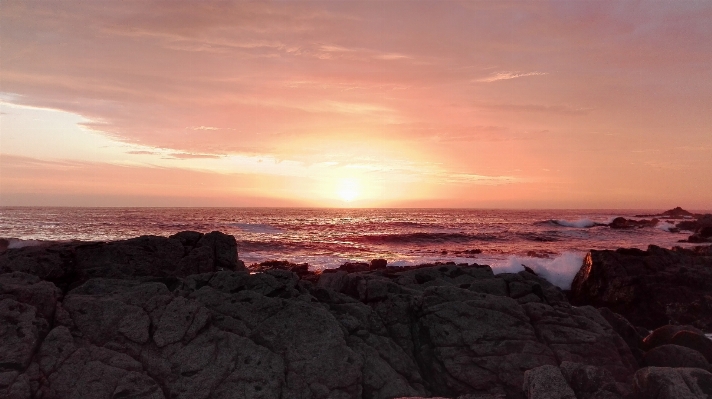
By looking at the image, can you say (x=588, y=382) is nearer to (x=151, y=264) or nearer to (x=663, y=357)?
(x=663, y=357)

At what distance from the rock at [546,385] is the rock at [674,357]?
486 cm

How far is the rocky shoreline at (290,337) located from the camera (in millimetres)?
9641

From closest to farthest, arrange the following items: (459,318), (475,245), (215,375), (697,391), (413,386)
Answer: (697,391)
(215,375)
(413,386)
(459,318)
(475,245)


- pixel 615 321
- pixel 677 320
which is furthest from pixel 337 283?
pixel 677 320

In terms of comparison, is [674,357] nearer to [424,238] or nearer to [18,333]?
[18,333]

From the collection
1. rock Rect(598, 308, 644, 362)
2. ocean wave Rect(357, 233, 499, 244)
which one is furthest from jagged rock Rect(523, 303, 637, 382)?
ocean wave Rect(357, 233, 499, 244)

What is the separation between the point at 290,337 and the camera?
11.1 meters

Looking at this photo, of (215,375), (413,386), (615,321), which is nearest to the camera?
(215,375)

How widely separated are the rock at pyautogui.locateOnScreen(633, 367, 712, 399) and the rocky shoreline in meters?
0.03

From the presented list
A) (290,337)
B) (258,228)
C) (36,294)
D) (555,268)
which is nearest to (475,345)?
(290,337)

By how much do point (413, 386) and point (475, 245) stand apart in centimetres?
4816

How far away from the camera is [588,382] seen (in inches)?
376

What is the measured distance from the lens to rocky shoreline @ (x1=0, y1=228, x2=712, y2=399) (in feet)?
31.6

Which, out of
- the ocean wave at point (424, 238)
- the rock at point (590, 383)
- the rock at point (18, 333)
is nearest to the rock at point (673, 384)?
the rock at point (590, 383)
